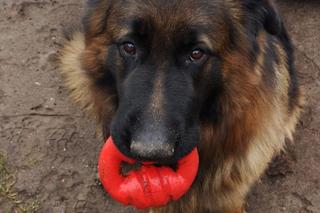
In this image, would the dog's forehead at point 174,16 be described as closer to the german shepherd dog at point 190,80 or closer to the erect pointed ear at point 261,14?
the german shepherd dog at point 190,80

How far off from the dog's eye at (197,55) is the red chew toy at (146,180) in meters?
0.46

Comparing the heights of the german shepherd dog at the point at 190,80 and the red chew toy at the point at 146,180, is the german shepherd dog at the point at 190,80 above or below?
above

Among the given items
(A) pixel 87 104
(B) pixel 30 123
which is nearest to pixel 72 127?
(B) pixel 30 123

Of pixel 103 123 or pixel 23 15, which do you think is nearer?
pixel 103 123

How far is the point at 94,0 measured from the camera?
2.60 meters

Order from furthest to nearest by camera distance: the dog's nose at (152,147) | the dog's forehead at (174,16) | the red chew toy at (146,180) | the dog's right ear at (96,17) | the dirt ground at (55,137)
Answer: the dirt ground at (55,137) < the dog's right ear at (96,17) < the red chew toy at (146,180) < the dog's forehead at (174,16) < the dog's nose at (152,147)

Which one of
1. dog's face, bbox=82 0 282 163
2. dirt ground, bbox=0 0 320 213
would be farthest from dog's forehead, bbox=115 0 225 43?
dirt ground, bbox=0 0 320 213

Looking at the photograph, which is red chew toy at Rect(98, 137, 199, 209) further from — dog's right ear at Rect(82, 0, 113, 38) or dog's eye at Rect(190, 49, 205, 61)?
dog's right ear at Rect(82, 0, 113, 38)

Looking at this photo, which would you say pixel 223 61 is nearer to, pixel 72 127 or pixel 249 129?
pixel 249 129

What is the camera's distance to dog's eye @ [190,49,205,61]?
2332mm

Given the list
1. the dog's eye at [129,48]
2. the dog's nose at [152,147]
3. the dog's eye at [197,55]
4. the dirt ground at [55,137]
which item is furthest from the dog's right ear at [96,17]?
the dirt ground at [55,137]

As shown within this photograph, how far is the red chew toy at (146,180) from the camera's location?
2.41 metres

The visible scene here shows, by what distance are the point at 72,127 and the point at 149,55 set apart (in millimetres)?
1447

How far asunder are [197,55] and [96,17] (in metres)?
0.58
